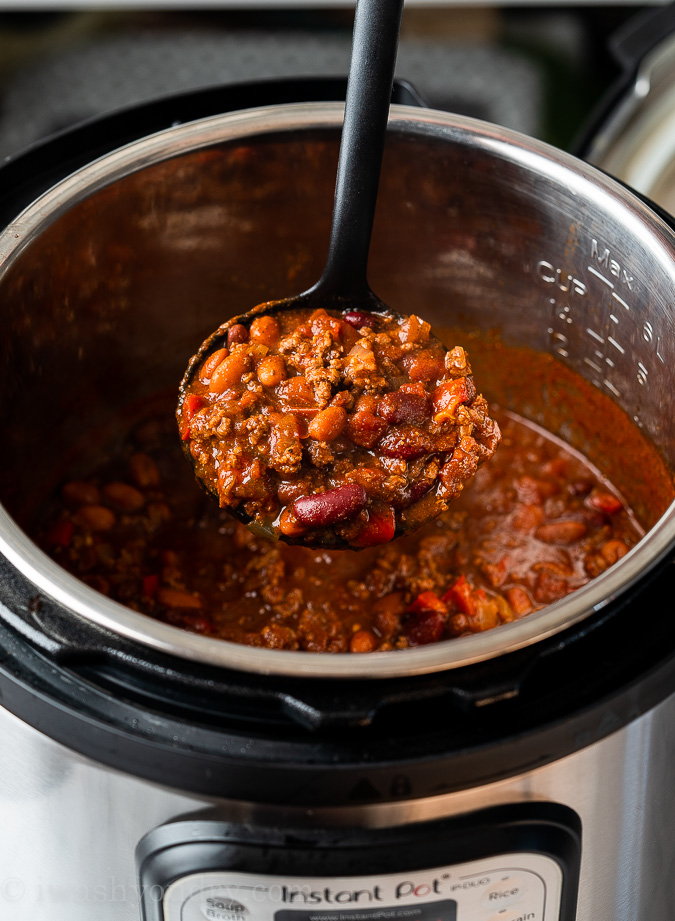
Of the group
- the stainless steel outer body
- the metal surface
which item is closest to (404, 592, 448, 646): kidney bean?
the stainless steel outer body

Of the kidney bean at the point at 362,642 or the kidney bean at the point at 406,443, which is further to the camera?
the kidney bean at the point at 362,642

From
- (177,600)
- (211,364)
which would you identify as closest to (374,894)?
(177,600)

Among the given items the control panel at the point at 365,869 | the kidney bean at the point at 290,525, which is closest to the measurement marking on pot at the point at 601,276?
the kidney bean at the point at 290,525

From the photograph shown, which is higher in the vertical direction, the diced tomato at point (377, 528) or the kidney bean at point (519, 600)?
the kidney bean at point (519, 600)

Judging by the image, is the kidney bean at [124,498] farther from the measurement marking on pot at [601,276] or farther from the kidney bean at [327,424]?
the measurement marking on pot at [601,276]

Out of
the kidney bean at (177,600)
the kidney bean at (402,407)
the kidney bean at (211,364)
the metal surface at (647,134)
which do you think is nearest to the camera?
the kidney bean at (402,407)

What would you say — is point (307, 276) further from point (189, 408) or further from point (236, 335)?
point (189, 408)

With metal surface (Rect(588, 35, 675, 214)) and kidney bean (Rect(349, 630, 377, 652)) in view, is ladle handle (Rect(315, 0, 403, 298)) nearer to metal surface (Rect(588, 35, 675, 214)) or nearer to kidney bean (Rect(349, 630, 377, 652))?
kidney bean (Rect(349, 630, 377, 652))
